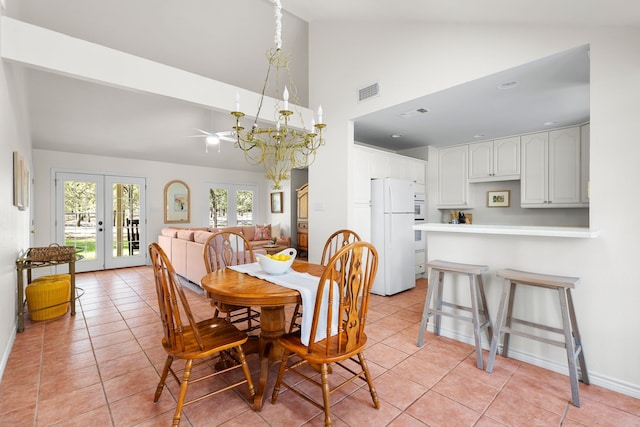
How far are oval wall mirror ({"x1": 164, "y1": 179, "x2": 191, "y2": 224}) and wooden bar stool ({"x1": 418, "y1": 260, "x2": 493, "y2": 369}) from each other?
6.17 meters

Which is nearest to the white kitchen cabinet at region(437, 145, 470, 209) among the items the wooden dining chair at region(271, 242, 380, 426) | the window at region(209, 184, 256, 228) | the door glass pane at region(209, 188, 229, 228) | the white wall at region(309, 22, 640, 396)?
the white wall at region(309, 22, 640, 396)

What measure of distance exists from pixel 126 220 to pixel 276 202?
11.7 ft

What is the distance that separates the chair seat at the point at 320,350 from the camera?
5.08 ft

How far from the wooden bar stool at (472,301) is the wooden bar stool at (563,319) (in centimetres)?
13

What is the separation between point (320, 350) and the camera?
5.32 ft

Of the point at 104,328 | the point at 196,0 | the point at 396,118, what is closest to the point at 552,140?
the point at 396,118

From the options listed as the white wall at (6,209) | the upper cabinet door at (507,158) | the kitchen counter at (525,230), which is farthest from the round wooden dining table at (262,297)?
the upper cabinet door at (507,158)

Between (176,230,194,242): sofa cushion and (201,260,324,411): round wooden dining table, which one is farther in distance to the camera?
(176,230,194,242): sofa cushion

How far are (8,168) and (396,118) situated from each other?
12.7ft

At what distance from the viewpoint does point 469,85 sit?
278cm

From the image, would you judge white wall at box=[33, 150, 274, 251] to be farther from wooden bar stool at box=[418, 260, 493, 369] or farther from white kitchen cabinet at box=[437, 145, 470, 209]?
wooden bar stool at box=[418, 260, 493, 369]

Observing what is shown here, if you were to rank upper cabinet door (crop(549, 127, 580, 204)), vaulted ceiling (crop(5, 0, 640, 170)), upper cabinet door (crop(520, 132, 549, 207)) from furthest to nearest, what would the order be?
upper cabinet door (crop(520, 132, 549, 207)) → upper cabinet door (crop(549, 127, 580, 204)) → vaulted ceiling (crop(5, 0, 640, 170))

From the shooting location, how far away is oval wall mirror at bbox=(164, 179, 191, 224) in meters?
6.96

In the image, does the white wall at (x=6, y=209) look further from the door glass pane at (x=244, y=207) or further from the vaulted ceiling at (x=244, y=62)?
the door glass pane at (x=244, y=207)
